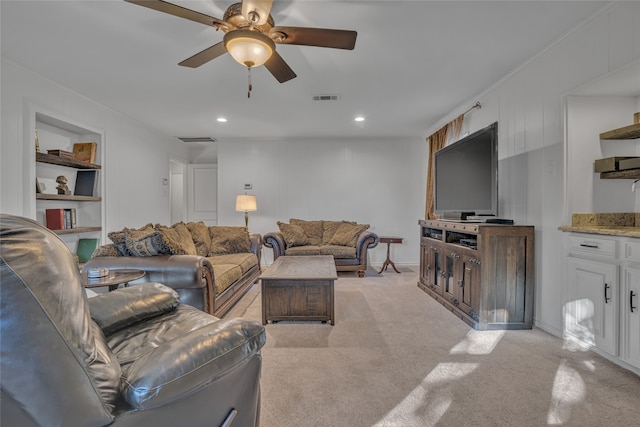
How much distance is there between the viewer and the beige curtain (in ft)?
14.2

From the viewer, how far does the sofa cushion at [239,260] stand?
3554 mm

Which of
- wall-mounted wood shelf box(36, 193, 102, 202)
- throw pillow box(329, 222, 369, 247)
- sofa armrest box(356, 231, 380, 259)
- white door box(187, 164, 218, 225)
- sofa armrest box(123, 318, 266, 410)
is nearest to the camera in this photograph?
sofa armrest box(123, 318, 266, 410)

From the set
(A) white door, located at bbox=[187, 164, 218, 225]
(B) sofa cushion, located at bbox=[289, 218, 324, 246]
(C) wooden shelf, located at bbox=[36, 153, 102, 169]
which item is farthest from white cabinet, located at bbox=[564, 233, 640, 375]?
(A) white door, located at bbox=[187, 164, 218, 225]

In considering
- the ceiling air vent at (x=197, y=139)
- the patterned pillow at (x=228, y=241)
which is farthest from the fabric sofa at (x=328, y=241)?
the ceiling air vent at (x=197, y=139)

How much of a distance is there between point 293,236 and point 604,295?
3.95m

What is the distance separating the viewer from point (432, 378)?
1976 millimetres

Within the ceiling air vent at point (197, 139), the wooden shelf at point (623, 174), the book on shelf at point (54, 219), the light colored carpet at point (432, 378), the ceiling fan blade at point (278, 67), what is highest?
the ceiling air vent at point (197, 139)

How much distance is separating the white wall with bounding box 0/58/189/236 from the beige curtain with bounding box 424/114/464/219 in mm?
4675

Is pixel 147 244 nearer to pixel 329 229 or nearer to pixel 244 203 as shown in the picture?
pixel 244 203

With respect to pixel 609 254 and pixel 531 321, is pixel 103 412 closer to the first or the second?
pixel 609 254

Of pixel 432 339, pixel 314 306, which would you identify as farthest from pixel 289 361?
pixel 432 339

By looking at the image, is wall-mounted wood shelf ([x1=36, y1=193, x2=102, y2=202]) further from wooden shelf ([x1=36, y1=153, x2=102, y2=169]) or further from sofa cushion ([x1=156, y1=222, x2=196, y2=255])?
sofa cushion ([x1=156, y1=222, x2=196, y2=255])

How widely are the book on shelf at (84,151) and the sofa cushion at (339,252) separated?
3412 mm

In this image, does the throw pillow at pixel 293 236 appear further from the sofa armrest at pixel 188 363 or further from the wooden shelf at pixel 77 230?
the sofa armrest at pixel 188 363
